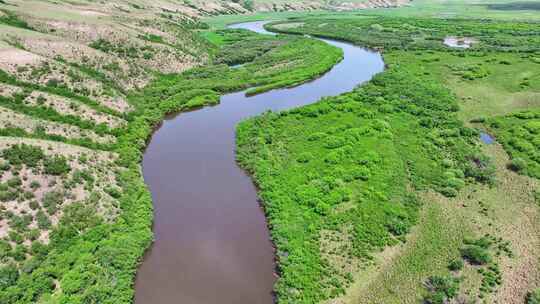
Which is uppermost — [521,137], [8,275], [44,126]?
[44,126]

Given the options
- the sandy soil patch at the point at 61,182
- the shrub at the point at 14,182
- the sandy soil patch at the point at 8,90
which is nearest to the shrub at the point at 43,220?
the sandy soil patch at the point at 61,182

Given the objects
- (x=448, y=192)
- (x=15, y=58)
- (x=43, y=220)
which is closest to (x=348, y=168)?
(x=448, y=192)

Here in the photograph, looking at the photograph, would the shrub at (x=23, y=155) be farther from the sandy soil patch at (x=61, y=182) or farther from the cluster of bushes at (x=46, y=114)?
the cluster of bushes at (x=46, y=114)

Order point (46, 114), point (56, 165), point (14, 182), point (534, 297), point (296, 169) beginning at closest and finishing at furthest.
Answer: point (534, 297)
point (14, 182)
point (56, 165)
point (296, 169)
point (46, 114)

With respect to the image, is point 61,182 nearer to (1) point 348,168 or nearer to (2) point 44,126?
(2) point 44,126

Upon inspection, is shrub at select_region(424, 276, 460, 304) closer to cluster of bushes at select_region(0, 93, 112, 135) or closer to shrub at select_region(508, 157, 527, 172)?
shrub at select_region(508, 157, 527, 172)

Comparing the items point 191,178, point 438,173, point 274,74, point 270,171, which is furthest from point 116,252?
point 274,74

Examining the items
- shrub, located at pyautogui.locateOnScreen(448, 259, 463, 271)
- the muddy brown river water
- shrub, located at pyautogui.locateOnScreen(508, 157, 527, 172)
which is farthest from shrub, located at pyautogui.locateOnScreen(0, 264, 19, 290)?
shrub, located at pyautogui.locateOnScreen(508, 157, 527, 172)
